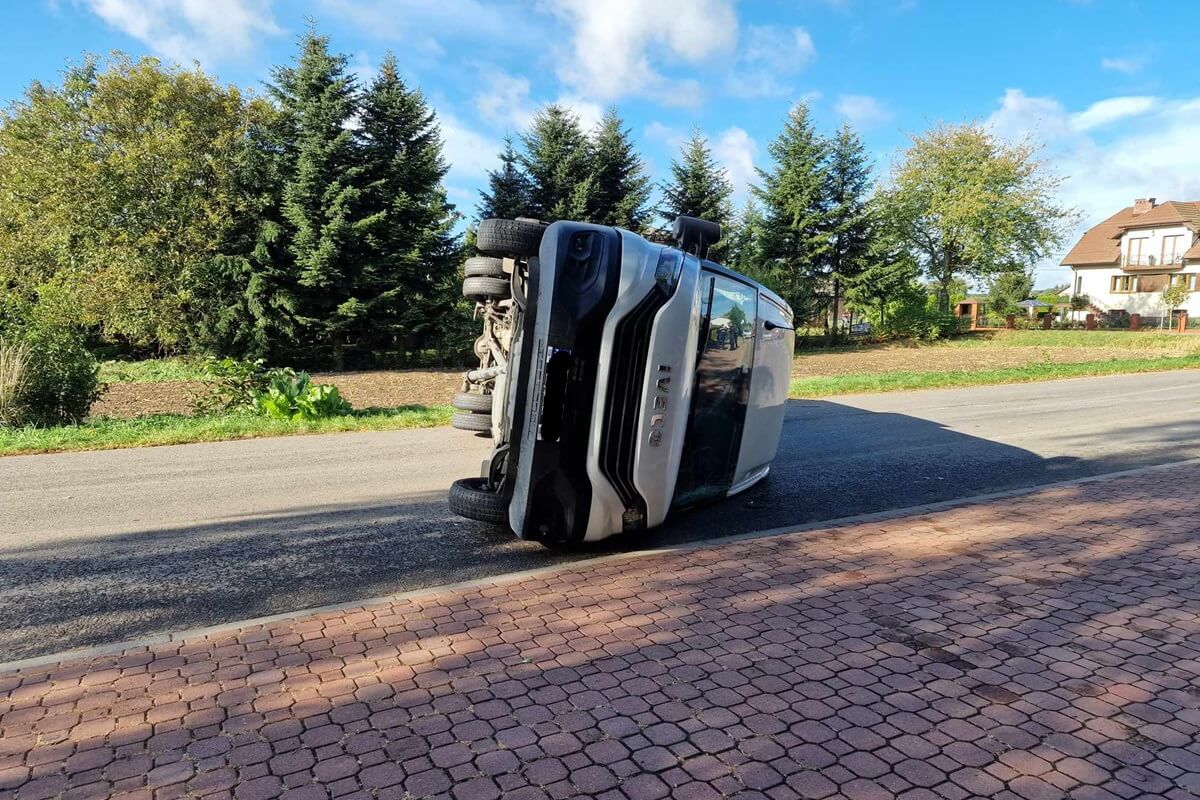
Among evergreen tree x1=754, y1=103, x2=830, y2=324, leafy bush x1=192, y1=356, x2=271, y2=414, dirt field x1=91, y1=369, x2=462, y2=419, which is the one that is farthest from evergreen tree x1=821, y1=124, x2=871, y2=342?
leafy bush x1=192, y1=356, x2=271, y2=414

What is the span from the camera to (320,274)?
23141mm

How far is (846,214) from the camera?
35375 mm

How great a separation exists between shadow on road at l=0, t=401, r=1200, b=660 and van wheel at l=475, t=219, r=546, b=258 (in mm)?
2215

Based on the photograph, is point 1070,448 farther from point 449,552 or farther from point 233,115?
point 233,115

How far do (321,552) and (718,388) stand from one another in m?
3.11

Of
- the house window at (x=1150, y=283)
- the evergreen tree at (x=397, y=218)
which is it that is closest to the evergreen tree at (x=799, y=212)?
the evergreen tree at (x=397, y=218)

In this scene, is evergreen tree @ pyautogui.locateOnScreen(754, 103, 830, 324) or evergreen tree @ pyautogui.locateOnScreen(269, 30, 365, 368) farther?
evergreen tree @ pyautogui.locateOnScreen(754, 103, 830, 324)

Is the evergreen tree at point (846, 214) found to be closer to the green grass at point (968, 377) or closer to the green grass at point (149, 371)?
the green grass at point (968, 377)

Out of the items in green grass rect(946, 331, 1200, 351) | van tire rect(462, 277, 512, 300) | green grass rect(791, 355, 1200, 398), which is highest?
green grass rect(946, 331, 1200, 351)

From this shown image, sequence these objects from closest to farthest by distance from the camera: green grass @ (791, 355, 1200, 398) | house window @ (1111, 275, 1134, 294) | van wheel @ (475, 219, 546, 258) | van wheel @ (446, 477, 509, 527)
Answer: van wheel @ (446, 477, 509, 527) → van wheel @ (475, 219, 546, 258) → green grass @ (791, 355, 1200, 398) → house window @ (1111, 275, 1134, 294)

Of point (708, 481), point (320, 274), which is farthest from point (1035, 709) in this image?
point (320, 274)

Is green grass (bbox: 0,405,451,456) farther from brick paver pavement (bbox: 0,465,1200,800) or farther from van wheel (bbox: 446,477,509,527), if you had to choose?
brick paver pavement (bbox: 0,465,1200,800)

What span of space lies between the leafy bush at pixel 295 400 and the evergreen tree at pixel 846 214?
28482mm

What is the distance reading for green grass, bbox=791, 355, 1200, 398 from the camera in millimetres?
16688
